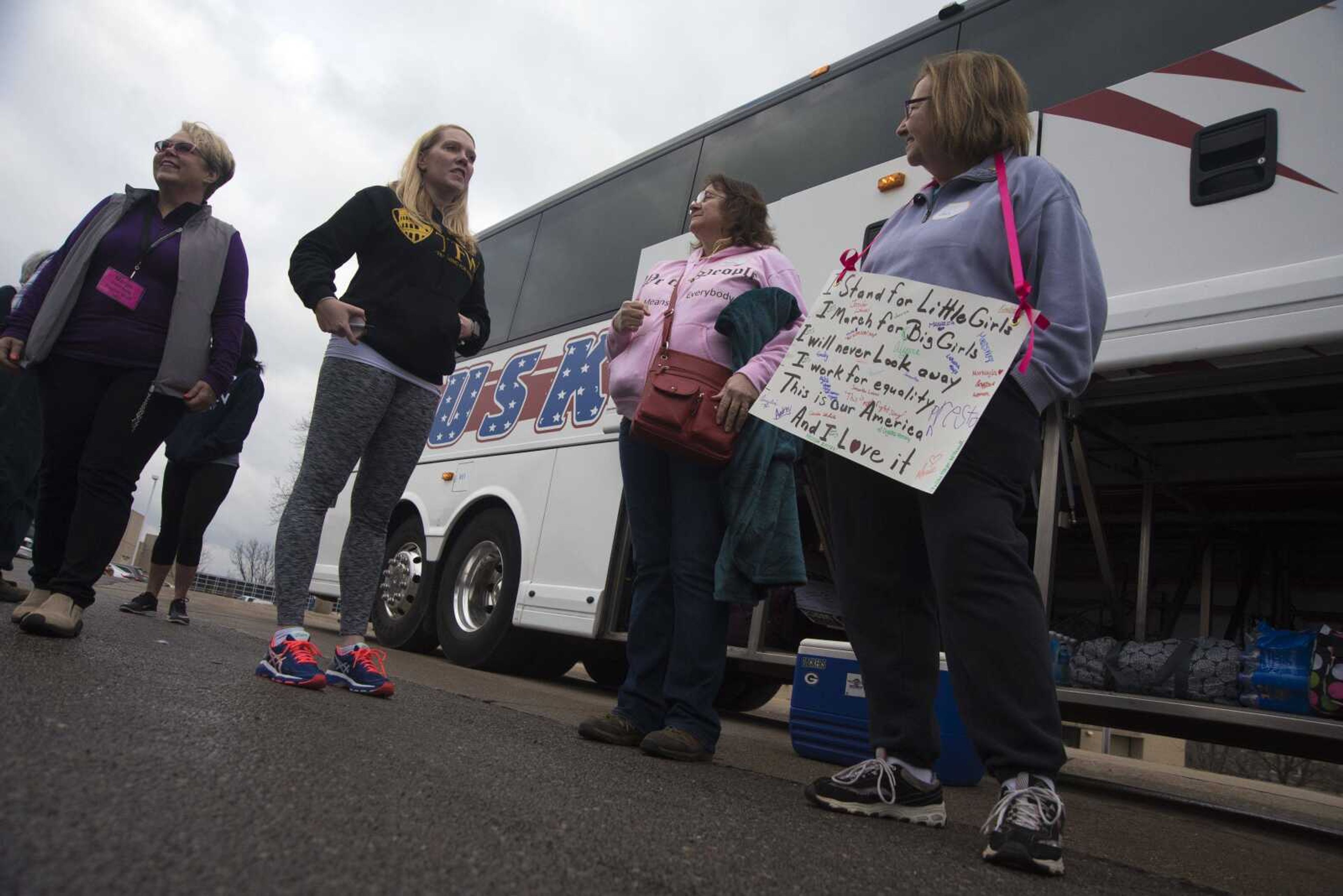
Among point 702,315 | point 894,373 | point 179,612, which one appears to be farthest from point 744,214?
point 179,612

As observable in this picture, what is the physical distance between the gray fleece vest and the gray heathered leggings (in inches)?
18.6

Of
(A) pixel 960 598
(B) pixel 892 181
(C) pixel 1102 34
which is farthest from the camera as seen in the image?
(B) pixel 892 181

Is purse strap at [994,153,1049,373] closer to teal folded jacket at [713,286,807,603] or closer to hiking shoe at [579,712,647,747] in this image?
teal folded jacket at [713,286,807,603]

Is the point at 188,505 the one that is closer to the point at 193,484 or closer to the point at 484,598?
the point at 193,484

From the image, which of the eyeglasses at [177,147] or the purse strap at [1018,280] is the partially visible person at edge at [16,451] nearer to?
the eyeglasses at [177,147]

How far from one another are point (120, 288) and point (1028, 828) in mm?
2766

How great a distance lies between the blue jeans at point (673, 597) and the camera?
2.48 meters

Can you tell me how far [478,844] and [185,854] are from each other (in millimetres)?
345

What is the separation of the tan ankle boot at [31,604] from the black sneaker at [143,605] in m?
1.62

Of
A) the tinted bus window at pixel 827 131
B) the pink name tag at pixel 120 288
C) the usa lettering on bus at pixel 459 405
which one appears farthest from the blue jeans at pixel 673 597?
the usa lettering on bus at pixel 459 405

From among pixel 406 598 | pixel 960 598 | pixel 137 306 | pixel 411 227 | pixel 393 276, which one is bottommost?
pixel 406 598

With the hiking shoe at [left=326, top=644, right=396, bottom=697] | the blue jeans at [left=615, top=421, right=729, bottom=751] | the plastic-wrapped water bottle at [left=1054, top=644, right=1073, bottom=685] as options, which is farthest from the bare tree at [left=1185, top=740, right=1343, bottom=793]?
the hiking shoe at [left=326, top=644, right=396, bottom=697]

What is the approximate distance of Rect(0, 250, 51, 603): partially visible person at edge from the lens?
350 centimetres

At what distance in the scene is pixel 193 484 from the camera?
4.52 m
